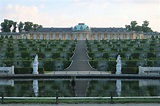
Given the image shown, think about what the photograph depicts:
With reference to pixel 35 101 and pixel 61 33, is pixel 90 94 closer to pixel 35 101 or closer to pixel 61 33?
pixel 35 101

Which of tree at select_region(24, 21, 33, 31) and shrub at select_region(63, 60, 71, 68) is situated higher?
tree at select_region(24, 21, 33, 31)

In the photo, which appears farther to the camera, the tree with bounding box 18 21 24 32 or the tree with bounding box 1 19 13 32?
the tree with bounding box 18 21 24 32

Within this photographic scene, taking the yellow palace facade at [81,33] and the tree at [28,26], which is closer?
the yellow palace facade at [81,33]

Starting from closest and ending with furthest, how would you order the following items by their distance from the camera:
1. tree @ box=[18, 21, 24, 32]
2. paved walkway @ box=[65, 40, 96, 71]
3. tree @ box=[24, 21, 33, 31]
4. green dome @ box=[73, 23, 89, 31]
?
paved walkway @ box=[65, 40, 96, 71], tree @ box=[18, 21, 24, 32], green dome @ box=[73, 23, 89, 31], tree @ box=[24, 21, 33, 31]

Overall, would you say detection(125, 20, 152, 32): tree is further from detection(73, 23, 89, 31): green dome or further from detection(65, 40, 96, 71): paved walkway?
detection(65, 40, 96, 71): paved walkway

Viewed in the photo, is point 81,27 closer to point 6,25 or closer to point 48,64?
point 6,25

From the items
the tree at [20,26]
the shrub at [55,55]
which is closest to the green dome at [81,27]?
the tree at [20,26]

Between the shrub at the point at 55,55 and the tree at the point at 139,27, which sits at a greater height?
the tree at the point at 139,27

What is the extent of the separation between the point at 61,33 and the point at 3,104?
290 ft

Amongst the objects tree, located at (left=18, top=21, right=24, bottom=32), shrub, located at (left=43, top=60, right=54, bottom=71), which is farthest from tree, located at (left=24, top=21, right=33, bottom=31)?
shrub, located at (left=43, top=60, right=54, bottom=71)

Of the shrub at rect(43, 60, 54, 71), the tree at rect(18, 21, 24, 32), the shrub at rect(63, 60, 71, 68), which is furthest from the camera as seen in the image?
the tree at rect(18, 21, 24, 32)

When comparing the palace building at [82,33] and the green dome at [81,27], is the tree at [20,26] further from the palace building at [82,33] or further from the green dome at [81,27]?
the green dome at [81,27]

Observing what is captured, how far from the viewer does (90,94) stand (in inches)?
697

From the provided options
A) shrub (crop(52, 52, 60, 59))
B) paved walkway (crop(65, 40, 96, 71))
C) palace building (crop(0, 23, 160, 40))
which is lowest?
paved walkway (crop(65, 40, 96, 71))
